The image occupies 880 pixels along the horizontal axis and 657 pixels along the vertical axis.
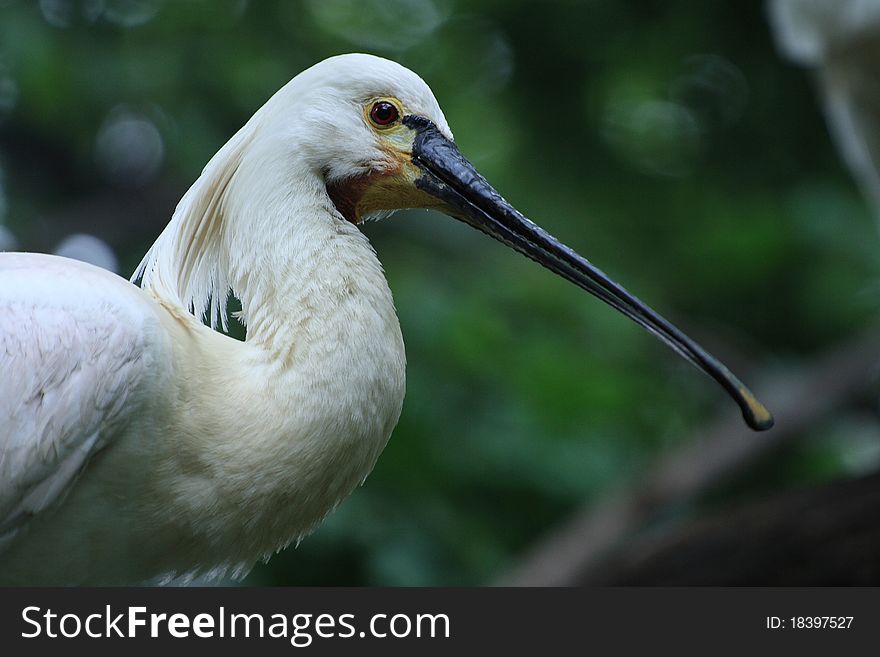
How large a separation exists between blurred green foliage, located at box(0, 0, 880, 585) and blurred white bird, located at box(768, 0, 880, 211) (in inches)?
17.6

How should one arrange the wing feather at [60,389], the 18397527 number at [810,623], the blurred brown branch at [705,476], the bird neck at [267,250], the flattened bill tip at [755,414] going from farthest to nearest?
1. the blurred brown branch at [705,476]
2. the 18397527 number at [810,623]
3. the flattened bill tip at [755,414]
4. the bird neck at [267,250]
5. the wing feather at [60,389]

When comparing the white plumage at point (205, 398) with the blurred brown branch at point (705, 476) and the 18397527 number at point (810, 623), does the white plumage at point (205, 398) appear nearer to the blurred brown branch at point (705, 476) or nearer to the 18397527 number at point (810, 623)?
the 18397527 number at point (810, 623)

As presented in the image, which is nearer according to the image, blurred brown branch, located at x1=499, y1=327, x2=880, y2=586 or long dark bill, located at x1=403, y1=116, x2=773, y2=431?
long dark bill, located at x1=403, y1=116, x2=773, y2=431

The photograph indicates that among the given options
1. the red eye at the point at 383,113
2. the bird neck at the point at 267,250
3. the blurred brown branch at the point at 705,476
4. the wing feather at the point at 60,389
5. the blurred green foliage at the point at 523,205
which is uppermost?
the blurred green foliage at the point at 523,205

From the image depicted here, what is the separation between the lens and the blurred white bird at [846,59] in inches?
242

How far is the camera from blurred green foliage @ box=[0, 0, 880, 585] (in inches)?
238

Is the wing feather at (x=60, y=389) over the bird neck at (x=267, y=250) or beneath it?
beneath

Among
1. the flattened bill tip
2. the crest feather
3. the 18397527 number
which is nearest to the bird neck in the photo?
the crest feather

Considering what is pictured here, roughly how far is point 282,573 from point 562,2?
346 centimetres

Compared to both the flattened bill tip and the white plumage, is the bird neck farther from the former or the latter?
the flattened bill tip

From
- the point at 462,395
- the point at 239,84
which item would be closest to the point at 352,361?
the point at 462,395

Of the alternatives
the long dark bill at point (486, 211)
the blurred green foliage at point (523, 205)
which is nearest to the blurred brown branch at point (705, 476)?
the blurred green foliage at point (523, 205)

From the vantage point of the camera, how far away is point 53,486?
8.50 feet

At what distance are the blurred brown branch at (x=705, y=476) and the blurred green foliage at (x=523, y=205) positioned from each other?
274 mm
